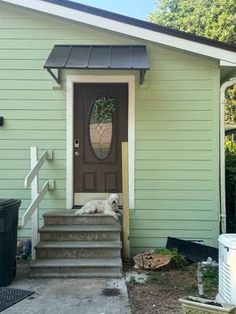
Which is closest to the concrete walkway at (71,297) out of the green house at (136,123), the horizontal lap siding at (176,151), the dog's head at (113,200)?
the dog's head at (113,200)

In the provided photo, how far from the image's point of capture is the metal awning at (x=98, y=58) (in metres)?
6.02

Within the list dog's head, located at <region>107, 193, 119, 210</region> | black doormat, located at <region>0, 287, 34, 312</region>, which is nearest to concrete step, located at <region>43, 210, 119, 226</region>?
dog's head, located at <region>107, 193, 119, 210</region>

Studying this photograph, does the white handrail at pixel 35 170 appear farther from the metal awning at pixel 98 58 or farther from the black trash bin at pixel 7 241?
the metal awning at pixel 98 58

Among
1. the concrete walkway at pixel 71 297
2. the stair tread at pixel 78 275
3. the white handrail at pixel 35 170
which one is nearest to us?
the concrete walkway at pixel 71 297

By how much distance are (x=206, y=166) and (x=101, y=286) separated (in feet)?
8.93

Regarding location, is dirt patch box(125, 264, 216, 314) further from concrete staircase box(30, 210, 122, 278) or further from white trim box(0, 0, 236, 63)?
white trim box(0, 0, 236, 63)

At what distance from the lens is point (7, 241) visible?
5.23 meters

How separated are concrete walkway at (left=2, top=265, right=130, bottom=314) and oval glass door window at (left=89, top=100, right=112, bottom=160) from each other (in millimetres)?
2364

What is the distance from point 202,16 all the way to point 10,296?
52.9 feet

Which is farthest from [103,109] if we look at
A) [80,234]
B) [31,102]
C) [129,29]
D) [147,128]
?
[80,234]

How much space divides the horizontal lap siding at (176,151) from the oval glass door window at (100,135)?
52 cm

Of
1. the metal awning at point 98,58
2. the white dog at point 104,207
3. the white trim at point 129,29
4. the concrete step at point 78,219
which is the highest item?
the white trim at point 129,29

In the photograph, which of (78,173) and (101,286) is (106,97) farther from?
(101,286)

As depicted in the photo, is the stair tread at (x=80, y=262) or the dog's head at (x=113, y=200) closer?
the stair tread at (x=80, y=262)
